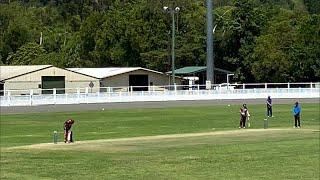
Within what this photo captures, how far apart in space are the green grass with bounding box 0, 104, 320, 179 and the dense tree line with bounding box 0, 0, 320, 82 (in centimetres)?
4754

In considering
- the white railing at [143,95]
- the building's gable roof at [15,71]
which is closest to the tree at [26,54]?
the building's gable roof at [15,71]

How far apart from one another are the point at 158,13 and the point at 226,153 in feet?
294

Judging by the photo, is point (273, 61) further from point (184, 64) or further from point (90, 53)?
point (90, 53)

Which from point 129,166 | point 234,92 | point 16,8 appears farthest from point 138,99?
point 16,8

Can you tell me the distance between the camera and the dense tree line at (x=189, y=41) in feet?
322

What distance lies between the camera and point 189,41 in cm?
11575

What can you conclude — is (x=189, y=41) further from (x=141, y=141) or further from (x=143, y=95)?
(x=141, y=141)

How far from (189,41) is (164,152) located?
87.0 m

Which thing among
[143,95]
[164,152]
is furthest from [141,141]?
[143,95]

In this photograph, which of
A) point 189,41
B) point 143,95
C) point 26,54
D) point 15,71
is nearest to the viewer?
point 143,95

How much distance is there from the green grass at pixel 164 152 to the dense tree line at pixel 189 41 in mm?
47538

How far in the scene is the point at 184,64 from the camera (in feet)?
388

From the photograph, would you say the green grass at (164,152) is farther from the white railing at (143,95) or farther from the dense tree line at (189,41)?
the dense tree line at (189,41)

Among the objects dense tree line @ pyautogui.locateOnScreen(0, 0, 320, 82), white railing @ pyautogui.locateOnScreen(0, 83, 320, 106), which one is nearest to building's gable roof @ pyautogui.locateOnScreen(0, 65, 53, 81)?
white railing @ pyautogui.locateOnScreen(0, 83, 320, 106)
